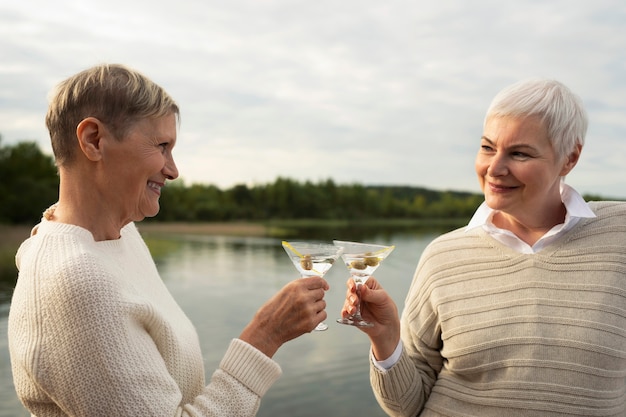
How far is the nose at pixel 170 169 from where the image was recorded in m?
2.13

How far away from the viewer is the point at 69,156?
1997 mm

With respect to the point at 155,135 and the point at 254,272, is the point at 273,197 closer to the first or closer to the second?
the point at 254,272

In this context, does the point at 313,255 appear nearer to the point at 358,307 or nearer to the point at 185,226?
the point at 358,307

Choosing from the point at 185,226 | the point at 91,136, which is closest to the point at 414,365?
the point at 91,136

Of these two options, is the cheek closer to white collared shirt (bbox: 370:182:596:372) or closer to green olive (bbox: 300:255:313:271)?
white collared shirt (bbox: 370:182:596:372)

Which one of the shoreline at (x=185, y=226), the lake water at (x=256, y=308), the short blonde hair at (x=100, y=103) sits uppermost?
the short blonde hair at (x=100, y=103)

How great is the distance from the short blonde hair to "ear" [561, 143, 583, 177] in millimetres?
1804

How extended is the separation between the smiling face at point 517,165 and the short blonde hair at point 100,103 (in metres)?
1.45

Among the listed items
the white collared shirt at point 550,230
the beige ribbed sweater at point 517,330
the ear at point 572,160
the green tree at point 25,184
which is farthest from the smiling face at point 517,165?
the green tree at point 25,184

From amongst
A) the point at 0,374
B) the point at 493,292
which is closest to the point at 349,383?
the point at 0,374

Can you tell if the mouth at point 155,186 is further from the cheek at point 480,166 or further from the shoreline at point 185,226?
the shoreline at point 185,226

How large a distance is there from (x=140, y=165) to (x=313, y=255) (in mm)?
748

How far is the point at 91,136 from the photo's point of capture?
1940mm

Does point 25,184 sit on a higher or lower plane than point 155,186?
lower
